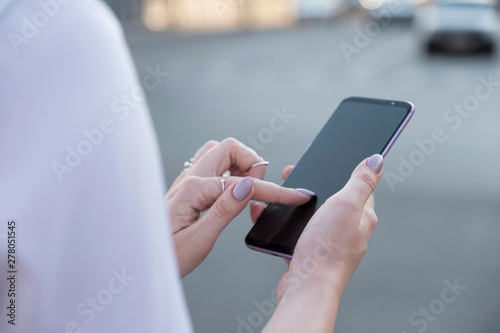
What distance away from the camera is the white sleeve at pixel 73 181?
0.71 metres

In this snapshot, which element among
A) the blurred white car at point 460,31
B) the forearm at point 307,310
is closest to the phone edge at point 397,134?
the forearm at point 307,310

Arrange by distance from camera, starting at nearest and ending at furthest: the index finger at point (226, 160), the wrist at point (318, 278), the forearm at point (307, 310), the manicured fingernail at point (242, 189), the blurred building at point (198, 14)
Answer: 1. the forearm at point (307, 310)
2. the wrist at point (318, 278)
3. the manicured fingernail at point (242, 189)
4. the index finger at point (226, 160)
5. the blurred building at point (198, 14)

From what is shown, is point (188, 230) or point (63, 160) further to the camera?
point (188, 230)

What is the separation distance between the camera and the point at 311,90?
1175cm

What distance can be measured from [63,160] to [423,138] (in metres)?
7.42

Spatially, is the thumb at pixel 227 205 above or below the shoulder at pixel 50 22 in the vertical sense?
below

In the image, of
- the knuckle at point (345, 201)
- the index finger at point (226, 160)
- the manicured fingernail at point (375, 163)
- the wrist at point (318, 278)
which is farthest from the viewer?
the index finger at point (226, 160)

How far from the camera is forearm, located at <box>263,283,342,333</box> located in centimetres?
113

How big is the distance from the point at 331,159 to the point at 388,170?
181 inches

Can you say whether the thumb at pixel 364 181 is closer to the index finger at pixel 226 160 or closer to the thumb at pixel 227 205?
the thumb at pixel 227 205

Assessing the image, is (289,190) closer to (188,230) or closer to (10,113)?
(188,230)

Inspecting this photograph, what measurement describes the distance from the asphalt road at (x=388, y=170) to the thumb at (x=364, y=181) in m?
2.19

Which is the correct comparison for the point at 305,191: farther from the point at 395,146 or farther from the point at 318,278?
the point at 395,146

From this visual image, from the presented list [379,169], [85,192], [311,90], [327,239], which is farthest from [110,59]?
[311,90]
